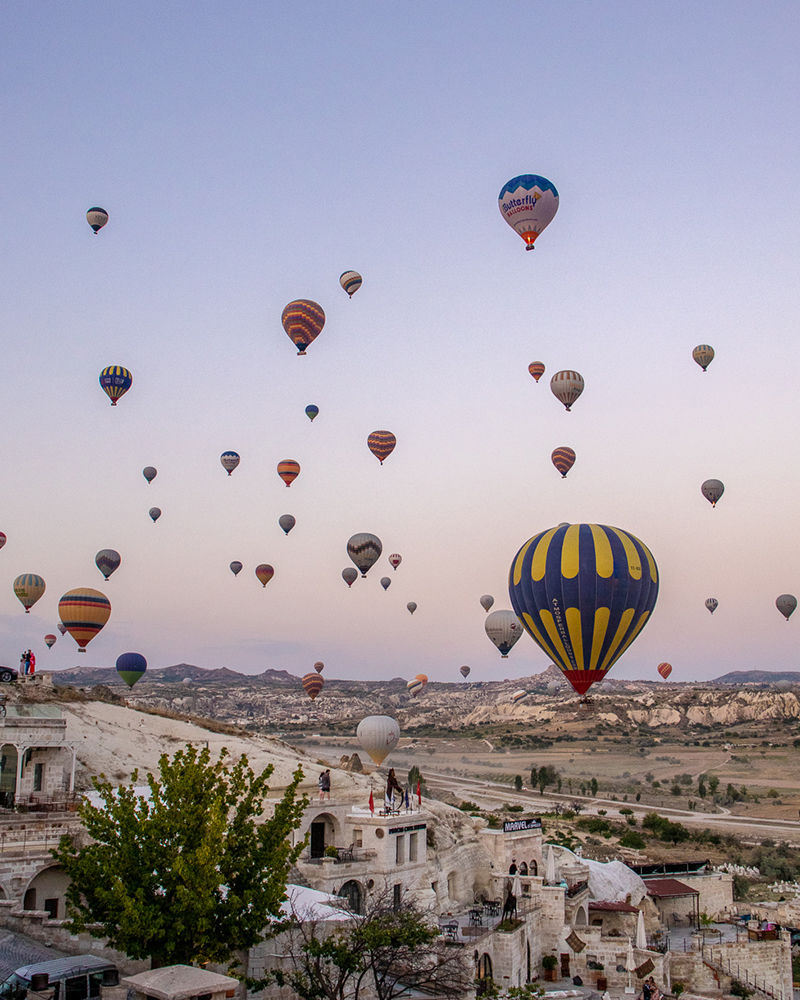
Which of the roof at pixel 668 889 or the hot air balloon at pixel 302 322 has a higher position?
the hot air balloon at pixel 302 322

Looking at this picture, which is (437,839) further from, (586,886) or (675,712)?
(675,712)

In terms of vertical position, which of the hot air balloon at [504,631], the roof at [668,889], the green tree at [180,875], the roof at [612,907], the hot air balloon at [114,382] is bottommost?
the roof at [668,889]

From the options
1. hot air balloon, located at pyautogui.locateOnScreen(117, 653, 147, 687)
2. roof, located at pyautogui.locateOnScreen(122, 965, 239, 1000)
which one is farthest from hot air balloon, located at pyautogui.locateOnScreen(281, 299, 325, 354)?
roof, located at pyautogui.locateOnScreen(122, 965, 239, 1000)

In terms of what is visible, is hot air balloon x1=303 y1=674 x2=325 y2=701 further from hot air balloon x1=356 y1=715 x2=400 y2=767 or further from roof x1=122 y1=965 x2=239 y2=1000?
roof x1=122 y1=965 x2=239 y2=1000

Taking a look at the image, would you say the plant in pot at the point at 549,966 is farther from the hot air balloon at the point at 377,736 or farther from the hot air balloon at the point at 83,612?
the hot air balloon at the point at 83,612

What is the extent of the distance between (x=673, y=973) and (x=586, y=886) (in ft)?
19.5

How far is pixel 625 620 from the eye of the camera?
37469mm

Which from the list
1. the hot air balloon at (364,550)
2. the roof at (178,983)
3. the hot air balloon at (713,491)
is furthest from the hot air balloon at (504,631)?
the roof at (178,983)

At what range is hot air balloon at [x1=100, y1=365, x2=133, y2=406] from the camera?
52.0 m

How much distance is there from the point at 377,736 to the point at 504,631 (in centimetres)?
2041

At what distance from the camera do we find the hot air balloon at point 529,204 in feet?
144

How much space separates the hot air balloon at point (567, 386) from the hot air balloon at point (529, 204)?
1041cm

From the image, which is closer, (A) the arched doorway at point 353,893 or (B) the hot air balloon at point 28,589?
(A) the arched doorway at point 353,893

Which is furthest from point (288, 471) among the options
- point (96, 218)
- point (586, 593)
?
point (586, 593)
